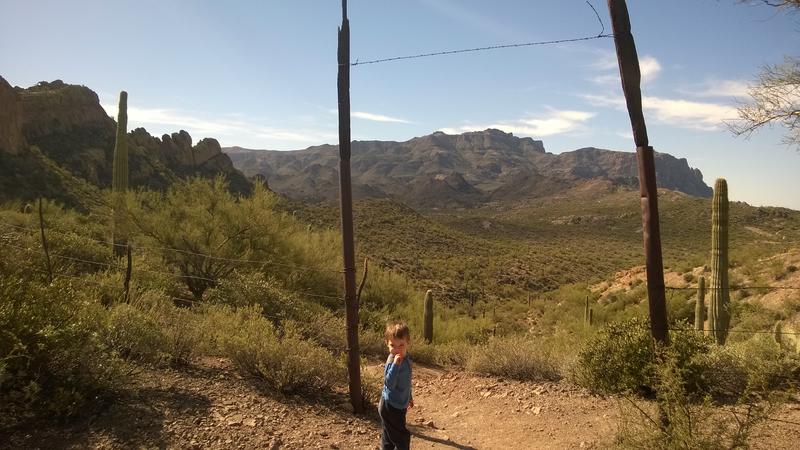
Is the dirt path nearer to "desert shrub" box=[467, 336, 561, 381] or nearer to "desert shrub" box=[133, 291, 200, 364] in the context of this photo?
"desert shrub" box=[133, 291, 200, 364]

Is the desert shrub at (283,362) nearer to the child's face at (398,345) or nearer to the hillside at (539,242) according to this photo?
the child's face at (398,345)

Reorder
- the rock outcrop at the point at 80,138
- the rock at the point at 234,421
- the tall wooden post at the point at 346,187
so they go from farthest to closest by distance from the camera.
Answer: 1. the rock outcrop at the point at 80,138
2. the tall wooden post at the point at 346,187
3. the rock at the point at 234,421

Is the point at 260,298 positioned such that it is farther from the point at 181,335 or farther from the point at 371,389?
the point at 371,389

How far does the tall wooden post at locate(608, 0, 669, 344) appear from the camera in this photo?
16.0 feet

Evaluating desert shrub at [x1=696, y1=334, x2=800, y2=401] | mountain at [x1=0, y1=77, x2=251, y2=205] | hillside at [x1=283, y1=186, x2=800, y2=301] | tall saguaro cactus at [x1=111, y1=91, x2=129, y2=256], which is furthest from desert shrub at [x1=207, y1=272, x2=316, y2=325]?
mountain at [x1=0, y1=77, x2=251, y2=205]

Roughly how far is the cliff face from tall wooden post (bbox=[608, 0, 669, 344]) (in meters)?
38.3

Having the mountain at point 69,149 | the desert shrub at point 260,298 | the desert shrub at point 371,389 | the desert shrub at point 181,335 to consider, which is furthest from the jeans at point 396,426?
the mountain at point 69,149

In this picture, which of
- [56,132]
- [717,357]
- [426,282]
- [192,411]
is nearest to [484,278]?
[426,282]

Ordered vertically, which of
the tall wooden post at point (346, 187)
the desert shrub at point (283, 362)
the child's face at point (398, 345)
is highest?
the tall wooden post at point (346, 187)

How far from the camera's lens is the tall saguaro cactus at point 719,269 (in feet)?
40.9

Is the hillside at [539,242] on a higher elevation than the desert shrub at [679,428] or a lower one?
lower

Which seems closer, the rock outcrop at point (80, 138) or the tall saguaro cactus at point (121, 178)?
the tall saguaro cactus at point (121, 178)

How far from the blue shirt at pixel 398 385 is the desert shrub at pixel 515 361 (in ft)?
13.0

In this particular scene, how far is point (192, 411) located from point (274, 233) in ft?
32.2
